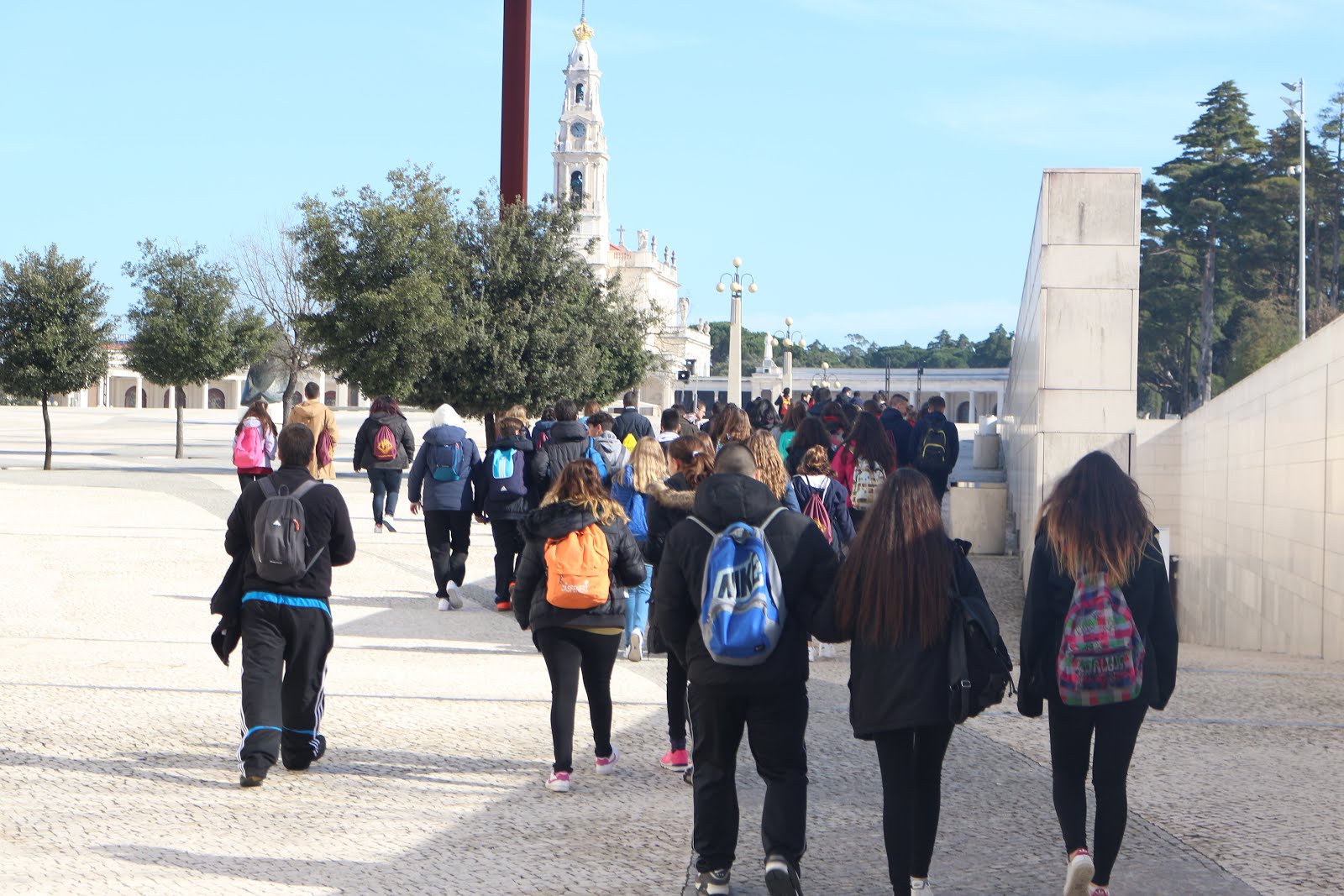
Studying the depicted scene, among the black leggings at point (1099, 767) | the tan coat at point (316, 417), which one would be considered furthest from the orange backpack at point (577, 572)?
the tan coat at point (316, 417)

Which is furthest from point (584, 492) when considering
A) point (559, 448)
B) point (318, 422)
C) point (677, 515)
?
point (318, 422)

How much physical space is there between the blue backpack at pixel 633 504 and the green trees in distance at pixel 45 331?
75.6 feet

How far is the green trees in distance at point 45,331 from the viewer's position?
29.4 meters

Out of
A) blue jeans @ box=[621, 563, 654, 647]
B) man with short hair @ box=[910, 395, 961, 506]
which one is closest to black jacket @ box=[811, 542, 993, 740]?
blue jeans @ box=[621, 563, 654, 647]

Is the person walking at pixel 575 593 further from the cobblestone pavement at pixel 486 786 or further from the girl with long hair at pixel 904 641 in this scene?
the girl with long hair at pixel 904 641

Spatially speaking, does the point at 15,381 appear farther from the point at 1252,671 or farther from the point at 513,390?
the point at 1252,671

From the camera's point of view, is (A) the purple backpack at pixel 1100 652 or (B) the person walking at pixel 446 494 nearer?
(A) the purple backpack at pixel 1100 652

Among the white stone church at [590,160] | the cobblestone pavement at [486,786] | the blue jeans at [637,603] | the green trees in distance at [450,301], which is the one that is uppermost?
the white stone church at [590,160]

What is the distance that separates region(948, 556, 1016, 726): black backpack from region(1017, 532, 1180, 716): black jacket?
0.61ft

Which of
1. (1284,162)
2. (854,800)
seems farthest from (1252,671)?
(1284,162)

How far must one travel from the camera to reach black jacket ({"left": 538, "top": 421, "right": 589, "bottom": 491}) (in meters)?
10.7

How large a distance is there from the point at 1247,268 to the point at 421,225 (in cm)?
4573

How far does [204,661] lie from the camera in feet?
30.3

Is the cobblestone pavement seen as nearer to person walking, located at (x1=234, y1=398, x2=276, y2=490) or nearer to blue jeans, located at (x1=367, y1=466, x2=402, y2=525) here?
person walking, located at (x1=234, y1=398, x2=276, y2=490)
